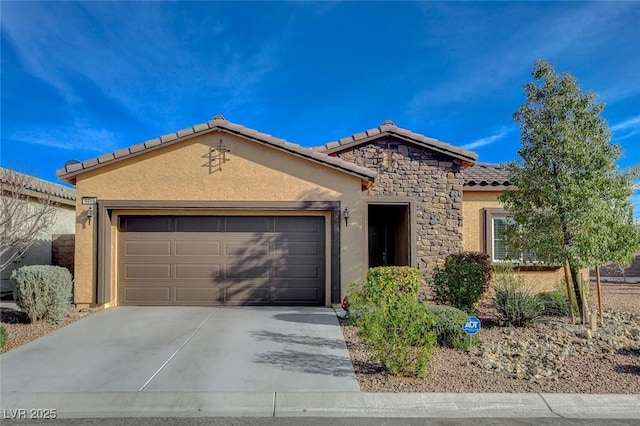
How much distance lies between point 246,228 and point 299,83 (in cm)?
610

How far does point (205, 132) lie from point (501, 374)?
803 cm

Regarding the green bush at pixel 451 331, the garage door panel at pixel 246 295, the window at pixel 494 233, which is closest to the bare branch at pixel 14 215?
the garage door panel at pixel 246 295

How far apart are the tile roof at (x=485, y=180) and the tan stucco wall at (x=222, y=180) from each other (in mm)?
3917

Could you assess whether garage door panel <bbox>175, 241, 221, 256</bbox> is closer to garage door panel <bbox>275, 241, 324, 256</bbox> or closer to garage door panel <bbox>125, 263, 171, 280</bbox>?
garage door panel <bbox>125, 263, 171, 280</bbox>

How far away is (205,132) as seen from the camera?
10016 mm

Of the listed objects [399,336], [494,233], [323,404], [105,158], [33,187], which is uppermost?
[105,158]

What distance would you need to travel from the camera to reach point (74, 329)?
316 inches

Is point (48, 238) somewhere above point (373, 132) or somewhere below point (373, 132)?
below

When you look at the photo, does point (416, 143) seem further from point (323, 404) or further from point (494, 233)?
point (323, 404)

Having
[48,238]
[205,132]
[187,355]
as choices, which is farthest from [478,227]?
[48,238]

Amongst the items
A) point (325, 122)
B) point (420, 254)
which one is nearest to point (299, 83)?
point (325, 122)

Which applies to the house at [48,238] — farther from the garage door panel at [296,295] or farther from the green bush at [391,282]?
the green bush at [391,282]

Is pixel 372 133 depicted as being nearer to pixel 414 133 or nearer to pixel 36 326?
pixel 414 133

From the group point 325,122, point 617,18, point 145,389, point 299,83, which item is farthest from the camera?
point 325,122
